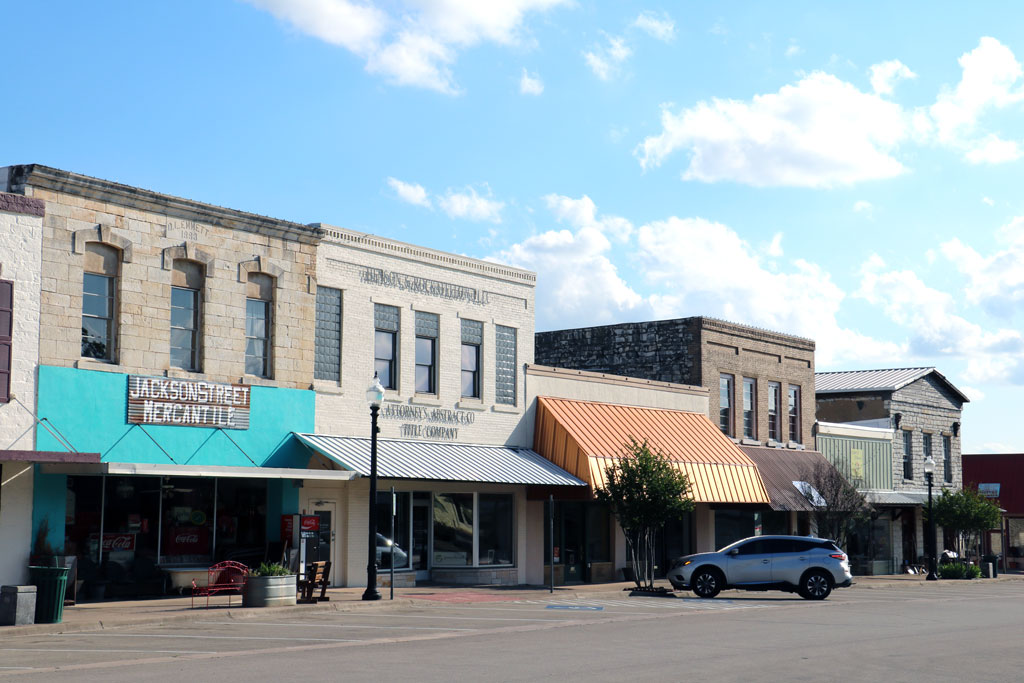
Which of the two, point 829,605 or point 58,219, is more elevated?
point 58,219

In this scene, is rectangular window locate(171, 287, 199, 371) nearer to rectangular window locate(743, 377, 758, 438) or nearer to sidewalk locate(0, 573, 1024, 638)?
sidewalk locate(0, 573, 1024, 638)

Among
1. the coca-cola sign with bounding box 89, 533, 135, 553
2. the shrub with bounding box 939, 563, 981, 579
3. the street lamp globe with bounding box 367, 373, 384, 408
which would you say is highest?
the street lamp globe with bounding box 367, 373, 384, 408

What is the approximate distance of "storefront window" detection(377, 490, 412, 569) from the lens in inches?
1092

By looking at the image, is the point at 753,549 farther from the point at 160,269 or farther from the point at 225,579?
the point at 160,269

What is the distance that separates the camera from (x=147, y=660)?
14.9 meters

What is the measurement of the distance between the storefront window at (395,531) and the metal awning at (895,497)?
2068 centimetres

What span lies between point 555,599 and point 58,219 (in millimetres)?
13283

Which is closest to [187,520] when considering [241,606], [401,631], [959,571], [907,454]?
[241,606]

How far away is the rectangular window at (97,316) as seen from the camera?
22.8 m

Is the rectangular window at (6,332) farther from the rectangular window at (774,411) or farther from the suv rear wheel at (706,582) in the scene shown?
the rectangular window at (774,411)

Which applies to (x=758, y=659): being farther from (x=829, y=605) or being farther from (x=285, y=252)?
(x=285, y=252)

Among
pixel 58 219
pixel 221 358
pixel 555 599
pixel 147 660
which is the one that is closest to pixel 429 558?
pixel 555 599

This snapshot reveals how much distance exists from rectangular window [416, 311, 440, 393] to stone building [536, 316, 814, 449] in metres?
11.3

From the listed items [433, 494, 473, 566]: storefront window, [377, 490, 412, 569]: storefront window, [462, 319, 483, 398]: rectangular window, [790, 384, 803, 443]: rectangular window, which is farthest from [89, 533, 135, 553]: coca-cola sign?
[790, 384, 803, 443]: rectangular window
